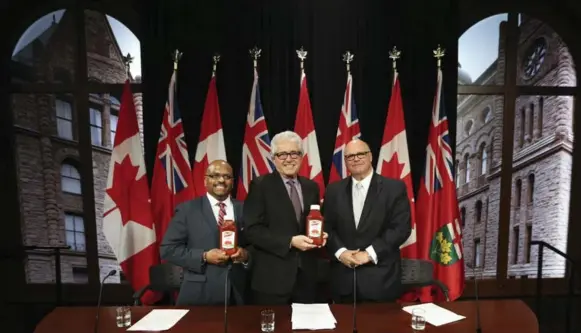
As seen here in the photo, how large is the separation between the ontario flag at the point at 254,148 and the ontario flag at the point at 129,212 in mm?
734

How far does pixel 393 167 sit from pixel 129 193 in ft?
6.63

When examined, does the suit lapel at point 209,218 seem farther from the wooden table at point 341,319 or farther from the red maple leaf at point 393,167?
the red maple leaf at point 393,167

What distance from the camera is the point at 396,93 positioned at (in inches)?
112

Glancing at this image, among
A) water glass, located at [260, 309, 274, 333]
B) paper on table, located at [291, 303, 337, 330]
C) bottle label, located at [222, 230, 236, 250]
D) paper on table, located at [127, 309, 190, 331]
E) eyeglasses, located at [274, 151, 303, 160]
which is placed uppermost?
eyeglasses, located at [274, 151, 303, 160]

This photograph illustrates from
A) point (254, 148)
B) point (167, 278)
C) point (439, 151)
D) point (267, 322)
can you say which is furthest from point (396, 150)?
point (167, 278)

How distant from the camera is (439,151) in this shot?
Answer: 9.34 ft

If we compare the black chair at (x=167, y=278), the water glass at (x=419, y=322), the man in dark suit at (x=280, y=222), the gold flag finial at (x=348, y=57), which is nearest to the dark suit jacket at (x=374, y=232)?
the man in dark suit at (x=280, y=222)

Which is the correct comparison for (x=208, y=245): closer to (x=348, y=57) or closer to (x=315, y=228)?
(x=315, y=228)

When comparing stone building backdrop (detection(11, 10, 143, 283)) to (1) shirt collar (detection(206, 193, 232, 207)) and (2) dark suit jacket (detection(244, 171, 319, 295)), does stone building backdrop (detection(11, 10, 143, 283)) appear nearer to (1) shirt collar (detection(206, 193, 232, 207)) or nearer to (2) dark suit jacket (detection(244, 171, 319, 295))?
(1) shirt collar (detection(206, 193, 232, 207))

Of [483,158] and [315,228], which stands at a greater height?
[483,158]

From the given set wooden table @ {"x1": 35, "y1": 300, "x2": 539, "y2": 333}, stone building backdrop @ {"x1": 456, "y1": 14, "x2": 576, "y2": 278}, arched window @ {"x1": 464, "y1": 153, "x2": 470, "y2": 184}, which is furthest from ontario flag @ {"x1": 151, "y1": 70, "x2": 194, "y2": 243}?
arched window @ {"x1": 464, "y1": 153, "x2": 470, "y2": 184}

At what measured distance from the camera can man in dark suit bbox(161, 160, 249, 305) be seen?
1.99 metres

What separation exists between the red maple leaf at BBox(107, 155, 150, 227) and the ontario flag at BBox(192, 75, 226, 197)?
15.6 inches

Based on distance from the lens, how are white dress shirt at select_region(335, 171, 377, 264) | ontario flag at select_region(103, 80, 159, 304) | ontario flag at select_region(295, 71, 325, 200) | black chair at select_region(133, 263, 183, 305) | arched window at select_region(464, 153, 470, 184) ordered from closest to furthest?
1. white dress shirt at select_region(335, 171, 377, 264)
2. black chair at select_region(133, 263, 183, 305)
3. ontario flag at select_region(103, 80, 159, 304)
4. ontario flag at select_region(295, 71, 325, 200)
5. arched window at select_region(464, 153, 470, 184)
